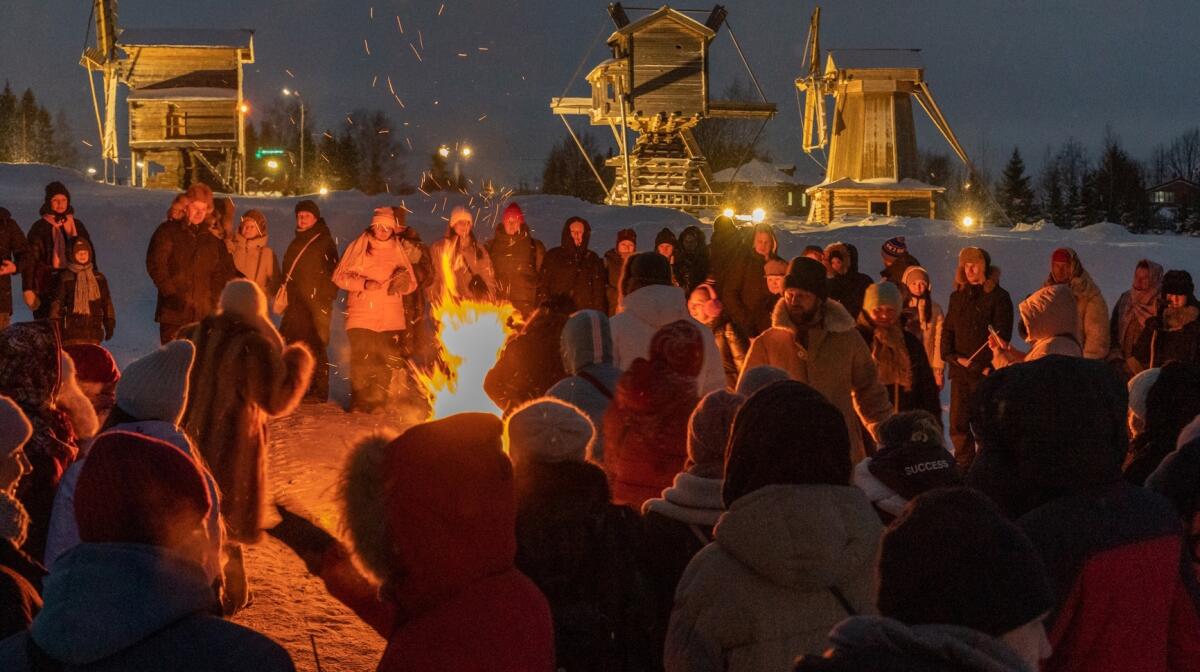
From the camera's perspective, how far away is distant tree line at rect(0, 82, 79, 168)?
8094 centimetres

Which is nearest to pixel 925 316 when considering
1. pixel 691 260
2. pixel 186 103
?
pixel 691 260

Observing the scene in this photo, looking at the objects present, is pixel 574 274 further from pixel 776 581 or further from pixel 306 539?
pixel 306 539

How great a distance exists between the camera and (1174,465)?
3949mm

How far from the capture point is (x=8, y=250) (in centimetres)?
1288

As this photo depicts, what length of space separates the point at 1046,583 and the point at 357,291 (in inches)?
402

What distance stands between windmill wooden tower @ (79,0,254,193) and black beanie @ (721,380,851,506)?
129 ft

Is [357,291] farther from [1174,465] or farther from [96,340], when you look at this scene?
[1174,465]

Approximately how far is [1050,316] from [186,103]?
3879cm

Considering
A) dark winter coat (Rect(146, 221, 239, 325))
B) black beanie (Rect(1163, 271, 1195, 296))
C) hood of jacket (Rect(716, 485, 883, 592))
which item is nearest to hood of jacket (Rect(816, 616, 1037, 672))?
hood of jacket (Rect(716, 485, 883, 592))

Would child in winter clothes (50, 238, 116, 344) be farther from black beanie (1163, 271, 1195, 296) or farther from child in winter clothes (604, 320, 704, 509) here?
black beanie (1163, 271, 1195, 296)

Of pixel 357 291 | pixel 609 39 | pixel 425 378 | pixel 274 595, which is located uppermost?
pixel 609 39

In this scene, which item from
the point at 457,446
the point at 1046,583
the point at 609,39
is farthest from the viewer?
the point at 609,39

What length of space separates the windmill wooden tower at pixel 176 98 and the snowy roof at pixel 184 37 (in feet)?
0.11

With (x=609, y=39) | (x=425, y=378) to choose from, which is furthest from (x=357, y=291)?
(x=609, y=39)
